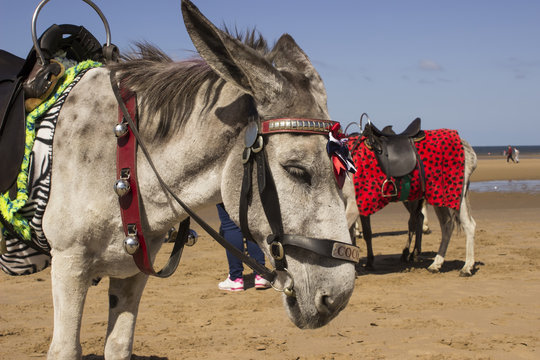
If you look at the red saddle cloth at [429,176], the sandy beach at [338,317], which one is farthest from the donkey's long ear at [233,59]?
the red saddle cloth at [429,176]

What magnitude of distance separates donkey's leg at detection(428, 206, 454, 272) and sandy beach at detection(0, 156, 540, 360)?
17 cm

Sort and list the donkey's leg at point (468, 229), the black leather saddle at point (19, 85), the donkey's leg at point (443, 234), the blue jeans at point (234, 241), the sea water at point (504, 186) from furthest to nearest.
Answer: the sea water at point (504, 186) → the donkey's leg at point (443, 234) → the donkey's leg at point (468, 229) → the blue jeans at point (234, 241) → the black leather saddle at point (19, 85)

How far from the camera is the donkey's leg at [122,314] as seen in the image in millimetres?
2430

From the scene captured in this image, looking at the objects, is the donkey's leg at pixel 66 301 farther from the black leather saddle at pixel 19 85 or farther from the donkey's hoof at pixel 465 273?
the donkey's hoof at pixel 465 273

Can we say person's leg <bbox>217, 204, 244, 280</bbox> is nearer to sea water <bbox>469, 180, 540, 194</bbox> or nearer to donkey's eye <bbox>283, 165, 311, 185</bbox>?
donkey's eye <bbox>283, 165, 311, 185</bbox>

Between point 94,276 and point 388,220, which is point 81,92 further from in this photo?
point 388,220

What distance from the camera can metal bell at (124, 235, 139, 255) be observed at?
6.77 feet

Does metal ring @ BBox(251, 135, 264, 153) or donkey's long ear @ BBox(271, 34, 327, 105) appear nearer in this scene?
metal ring @ BBox(251, 135, 264, 153)

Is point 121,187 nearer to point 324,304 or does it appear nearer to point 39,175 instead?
point 39,175

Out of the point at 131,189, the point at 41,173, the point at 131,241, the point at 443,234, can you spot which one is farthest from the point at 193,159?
the point at 443,234

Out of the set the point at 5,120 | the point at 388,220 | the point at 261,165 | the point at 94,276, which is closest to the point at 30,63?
the point at 5,120

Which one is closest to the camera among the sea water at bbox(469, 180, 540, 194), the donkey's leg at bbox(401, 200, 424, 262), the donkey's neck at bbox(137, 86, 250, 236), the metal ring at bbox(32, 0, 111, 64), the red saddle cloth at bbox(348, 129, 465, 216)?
the donkey's neck at bbox(137, 86, 250, 236)

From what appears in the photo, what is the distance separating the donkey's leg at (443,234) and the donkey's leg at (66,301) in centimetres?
Answer: 653

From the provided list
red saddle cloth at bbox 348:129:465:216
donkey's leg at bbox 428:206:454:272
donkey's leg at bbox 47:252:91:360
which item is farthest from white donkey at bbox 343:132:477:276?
donkey's leg at bbox 47:252:91:360
